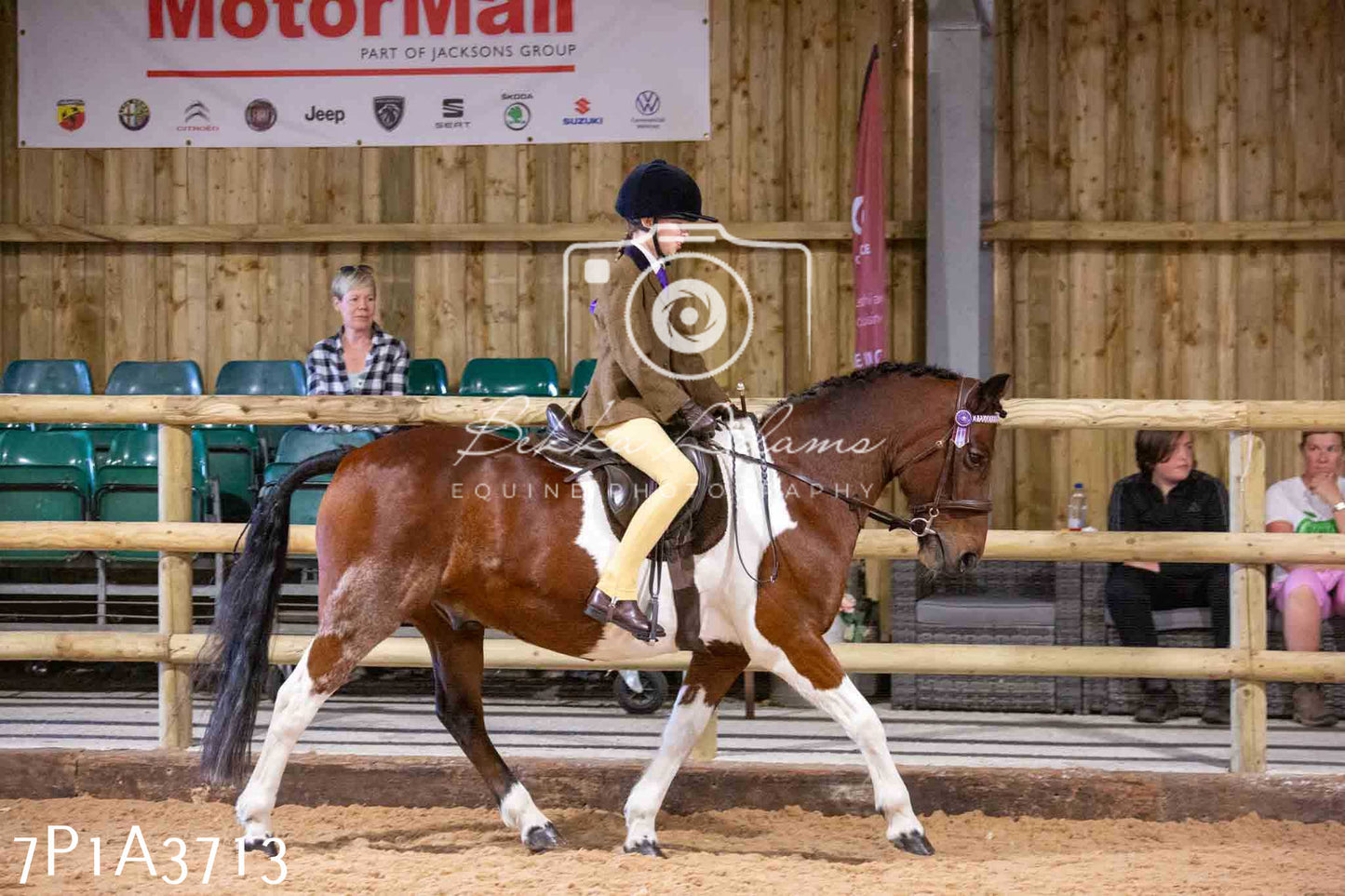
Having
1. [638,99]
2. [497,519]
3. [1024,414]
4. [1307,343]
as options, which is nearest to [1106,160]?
[1307,343]

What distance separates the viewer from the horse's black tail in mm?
4004

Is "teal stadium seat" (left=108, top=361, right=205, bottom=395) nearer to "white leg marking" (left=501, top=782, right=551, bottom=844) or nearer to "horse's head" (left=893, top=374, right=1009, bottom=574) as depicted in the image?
"white leg marking" (left=501, top=782, right=551, bottom=844)

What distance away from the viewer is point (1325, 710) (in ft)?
20.1

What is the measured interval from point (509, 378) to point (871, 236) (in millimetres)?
2557

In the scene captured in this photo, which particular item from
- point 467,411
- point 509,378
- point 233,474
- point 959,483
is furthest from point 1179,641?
point 233,474

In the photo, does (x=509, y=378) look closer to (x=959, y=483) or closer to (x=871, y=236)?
(x=871, y=236)

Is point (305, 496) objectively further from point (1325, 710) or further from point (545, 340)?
point (1325, 710)

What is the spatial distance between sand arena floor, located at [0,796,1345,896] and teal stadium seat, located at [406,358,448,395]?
4.71 m

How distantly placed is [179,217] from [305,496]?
4201 millimetres

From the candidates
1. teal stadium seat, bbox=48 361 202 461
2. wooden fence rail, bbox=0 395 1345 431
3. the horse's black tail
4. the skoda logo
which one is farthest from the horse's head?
teal stadium seat, bbox=48 361 202 461

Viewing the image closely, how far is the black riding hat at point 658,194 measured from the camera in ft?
13.1

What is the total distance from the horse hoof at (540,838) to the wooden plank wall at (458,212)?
570 centimetres

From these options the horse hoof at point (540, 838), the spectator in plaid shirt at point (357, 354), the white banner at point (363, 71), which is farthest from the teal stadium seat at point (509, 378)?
the horse hoof at point (540, 838)

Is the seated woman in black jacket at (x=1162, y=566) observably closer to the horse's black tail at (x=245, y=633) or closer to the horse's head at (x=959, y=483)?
the horse's head at (x=959, y=483)
